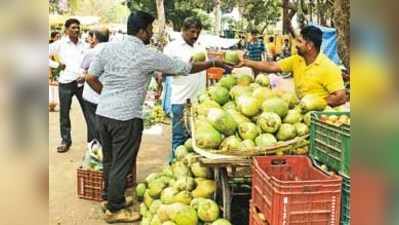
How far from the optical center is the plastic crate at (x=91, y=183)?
3189 mm

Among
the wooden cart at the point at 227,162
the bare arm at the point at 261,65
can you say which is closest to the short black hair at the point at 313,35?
the bare arm at the point at 261,65

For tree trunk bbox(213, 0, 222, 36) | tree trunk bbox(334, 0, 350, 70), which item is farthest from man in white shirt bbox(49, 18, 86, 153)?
tree trunk bbox(334, 0, 350, 70)

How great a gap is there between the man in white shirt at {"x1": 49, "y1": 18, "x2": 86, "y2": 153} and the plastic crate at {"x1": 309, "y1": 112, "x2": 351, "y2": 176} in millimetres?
1277

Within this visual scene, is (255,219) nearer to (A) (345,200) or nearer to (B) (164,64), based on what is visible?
(A) (345,200)

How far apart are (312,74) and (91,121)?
4.17 feet

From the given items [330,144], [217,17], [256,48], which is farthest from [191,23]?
[330,144]

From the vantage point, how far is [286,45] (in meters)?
3.04

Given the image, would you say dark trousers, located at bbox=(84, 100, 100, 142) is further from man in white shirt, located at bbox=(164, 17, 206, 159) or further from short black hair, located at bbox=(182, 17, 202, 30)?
short black hair, located at bbox=(182, 17, 202, 30)

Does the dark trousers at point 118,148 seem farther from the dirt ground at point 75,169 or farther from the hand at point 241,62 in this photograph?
the hand at point 241,62

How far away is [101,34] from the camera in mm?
2896

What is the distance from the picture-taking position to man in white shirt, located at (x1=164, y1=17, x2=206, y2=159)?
9.88 ft
